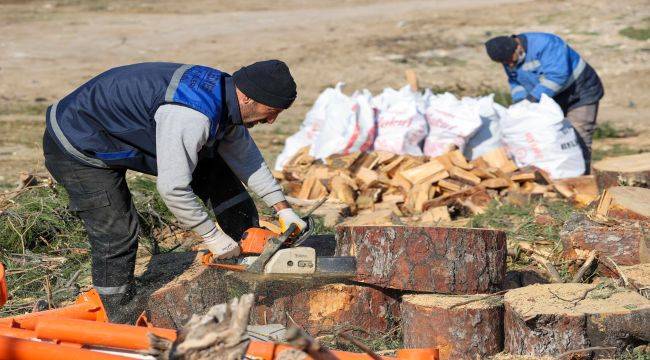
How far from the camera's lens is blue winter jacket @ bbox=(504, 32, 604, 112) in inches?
329

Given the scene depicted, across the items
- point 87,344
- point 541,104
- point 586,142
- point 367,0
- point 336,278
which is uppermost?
point 87,344

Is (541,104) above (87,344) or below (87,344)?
below

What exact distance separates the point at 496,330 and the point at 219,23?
607 inches

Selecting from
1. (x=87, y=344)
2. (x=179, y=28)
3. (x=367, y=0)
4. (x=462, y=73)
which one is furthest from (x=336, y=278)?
(x=367, y=0)

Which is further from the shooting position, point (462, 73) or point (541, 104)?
point (462, 73)

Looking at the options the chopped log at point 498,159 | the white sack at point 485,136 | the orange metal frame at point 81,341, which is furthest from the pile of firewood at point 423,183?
the orange metal frame at point 81,341

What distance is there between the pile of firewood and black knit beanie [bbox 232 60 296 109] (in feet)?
10.0

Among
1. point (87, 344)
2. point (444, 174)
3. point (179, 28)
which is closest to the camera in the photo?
point (87, 344)

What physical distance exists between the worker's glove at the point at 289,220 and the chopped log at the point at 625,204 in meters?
2.34

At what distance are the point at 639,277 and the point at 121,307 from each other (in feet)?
9.33

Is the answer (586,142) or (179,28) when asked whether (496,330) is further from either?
(179,28)

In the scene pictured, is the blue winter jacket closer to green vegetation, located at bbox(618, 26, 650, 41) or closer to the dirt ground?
the dirt ground

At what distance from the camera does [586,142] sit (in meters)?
8.70

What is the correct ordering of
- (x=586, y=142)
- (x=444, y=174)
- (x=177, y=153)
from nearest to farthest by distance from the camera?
(x=177, y=153) → (x=444, y=174) → (x=586, y=142)
